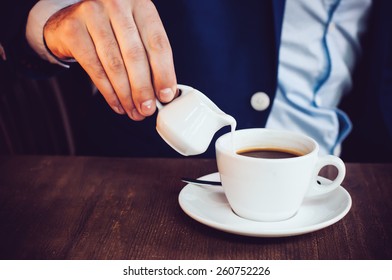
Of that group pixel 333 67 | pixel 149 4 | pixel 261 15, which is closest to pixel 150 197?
pixel 149 4

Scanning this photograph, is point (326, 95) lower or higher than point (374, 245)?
lower

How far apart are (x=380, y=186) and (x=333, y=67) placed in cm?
44

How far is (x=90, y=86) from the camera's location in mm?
1675

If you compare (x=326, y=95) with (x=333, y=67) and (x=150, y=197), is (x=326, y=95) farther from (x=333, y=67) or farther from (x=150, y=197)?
(x=150, y=197)

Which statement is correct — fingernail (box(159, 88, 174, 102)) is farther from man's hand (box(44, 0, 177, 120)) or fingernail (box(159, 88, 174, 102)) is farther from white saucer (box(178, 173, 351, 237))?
white saucer (box(178, 173, 351, 237))

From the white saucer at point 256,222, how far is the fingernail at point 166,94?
6.1 inches

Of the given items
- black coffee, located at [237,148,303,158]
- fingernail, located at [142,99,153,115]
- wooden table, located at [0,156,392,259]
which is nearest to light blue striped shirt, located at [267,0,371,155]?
wooden table, located at [0,156,392,259]

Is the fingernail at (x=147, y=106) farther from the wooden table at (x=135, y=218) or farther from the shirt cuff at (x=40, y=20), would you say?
the shirt cuff at (x=40, y=20)

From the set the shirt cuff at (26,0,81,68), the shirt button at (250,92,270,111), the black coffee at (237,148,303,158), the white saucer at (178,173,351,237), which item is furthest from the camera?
the shirt button at (250,92,270,111)

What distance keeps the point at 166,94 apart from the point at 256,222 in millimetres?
228

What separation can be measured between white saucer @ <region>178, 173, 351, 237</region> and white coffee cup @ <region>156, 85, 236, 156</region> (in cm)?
9

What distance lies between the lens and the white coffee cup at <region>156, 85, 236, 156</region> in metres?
0.67

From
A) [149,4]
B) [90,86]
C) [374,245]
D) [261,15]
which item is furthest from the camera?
[90,86]

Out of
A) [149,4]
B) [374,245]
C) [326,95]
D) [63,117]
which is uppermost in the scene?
[149,4]
